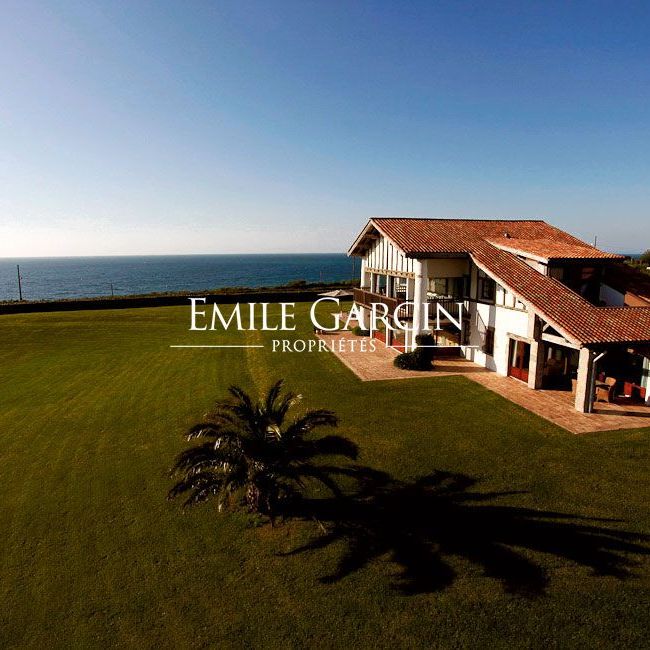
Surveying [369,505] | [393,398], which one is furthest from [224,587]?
[393,398]

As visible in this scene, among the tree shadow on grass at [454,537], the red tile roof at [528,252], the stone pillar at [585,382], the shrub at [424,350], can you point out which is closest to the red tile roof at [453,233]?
the red tile roof at [528,252]

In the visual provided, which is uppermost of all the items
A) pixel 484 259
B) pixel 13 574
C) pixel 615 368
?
pixel 484 259

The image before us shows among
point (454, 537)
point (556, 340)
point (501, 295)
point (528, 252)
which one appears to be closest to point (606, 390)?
point (556, 340)

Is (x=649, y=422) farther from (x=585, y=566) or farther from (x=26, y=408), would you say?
(x=26, y=408)

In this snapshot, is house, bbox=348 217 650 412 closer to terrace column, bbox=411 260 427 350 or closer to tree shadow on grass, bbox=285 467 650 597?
terrace column, bbox=411 260 427 350

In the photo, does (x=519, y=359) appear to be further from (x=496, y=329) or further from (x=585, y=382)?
(x=585, y=382)

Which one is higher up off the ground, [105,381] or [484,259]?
[484,259]
